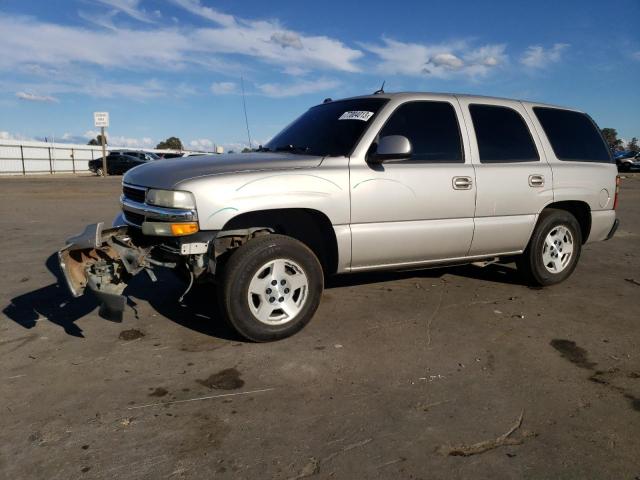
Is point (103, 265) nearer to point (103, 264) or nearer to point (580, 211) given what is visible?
point (103, 264)

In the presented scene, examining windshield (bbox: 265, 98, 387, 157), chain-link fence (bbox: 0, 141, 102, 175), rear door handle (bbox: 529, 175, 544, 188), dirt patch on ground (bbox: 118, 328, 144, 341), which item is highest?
chain-link fence (bbox: 0, 141, 102, 175)

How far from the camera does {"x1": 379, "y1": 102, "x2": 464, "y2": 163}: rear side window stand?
445cm

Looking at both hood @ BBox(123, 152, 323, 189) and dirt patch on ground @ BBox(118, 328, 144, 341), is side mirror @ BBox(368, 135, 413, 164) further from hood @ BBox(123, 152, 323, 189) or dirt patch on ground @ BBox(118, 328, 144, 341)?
dirt patch on ground @ BBox(118, 328, 144, 341)

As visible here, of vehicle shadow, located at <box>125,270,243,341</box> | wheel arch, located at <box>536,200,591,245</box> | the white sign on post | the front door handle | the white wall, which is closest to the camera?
vehicle shadow, located at <box>125,270,243,341</box>

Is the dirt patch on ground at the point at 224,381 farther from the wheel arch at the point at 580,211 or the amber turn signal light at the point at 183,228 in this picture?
the wheel arch at the point at 580,211

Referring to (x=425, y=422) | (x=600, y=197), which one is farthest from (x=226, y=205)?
(x=600, y=197)

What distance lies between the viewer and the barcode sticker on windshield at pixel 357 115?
4.38 metres

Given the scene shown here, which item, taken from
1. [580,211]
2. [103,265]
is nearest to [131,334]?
[103,265]

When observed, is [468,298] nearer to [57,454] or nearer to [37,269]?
[57,454]

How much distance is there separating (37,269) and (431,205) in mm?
4429

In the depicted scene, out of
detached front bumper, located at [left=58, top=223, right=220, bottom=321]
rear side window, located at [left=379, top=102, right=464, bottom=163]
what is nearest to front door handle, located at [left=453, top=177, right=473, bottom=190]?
rear side window, located at [left=379, top=102, right=464, bottom=163]

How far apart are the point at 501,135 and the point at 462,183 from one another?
0.84m

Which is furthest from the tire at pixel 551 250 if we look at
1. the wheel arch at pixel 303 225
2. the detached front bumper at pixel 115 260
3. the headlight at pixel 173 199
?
the headlight at pixel 173 199

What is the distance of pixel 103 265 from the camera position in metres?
3.61
